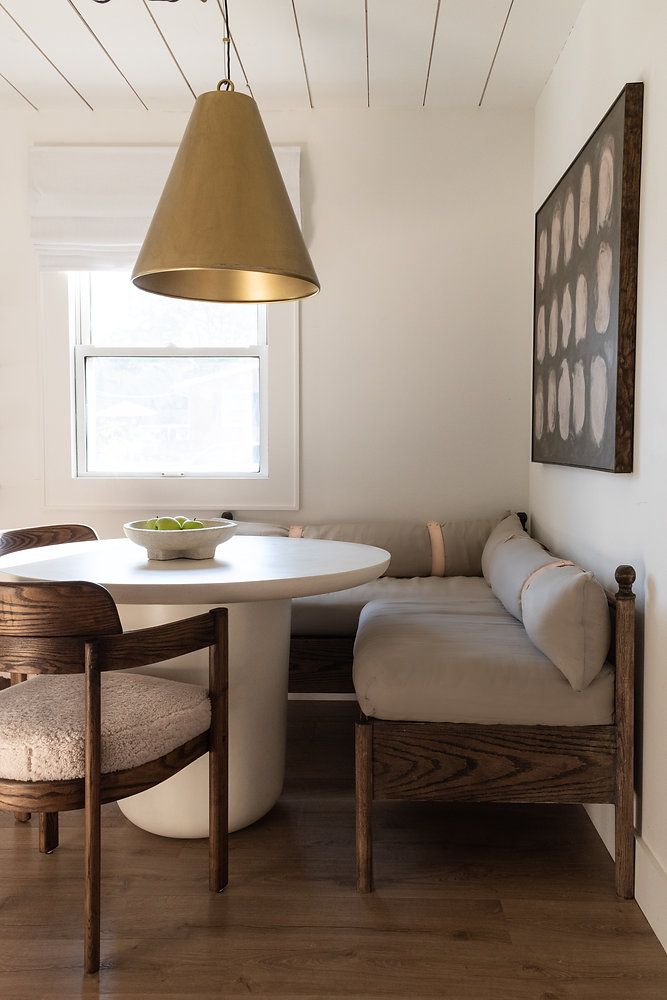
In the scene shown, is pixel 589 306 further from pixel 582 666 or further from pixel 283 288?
pixel 582 666

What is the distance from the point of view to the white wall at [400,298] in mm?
3766

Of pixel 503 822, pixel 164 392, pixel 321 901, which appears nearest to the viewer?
pixel 321 901

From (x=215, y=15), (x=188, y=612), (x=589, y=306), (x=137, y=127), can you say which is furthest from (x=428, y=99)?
(x=188, y=612)

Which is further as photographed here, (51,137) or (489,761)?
(51,137)

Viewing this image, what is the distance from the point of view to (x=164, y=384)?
13.0ft

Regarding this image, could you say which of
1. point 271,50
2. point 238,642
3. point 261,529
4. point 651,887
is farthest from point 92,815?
point 271,50

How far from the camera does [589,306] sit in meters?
2.59

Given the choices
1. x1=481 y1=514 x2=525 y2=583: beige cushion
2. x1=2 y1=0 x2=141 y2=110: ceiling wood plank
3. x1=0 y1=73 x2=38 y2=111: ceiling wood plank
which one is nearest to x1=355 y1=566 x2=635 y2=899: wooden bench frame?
x1=481 y1=514 x2=525 y2=583: beige cushion

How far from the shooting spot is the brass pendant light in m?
2.01

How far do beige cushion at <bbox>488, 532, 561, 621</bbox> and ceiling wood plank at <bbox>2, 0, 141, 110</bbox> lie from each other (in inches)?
98.4

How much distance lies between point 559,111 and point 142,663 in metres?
2.73

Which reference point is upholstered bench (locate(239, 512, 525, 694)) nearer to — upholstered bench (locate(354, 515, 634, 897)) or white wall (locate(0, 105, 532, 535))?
white wall (locate(0, 105, 532, 535))

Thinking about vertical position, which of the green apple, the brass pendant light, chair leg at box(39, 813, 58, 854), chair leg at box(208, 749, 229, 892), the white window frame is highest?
the brass pendant light

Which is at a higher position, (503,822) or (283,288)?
(283,288)
